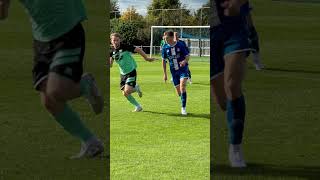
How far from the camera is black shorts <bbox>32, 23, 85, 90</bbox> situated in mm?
3586

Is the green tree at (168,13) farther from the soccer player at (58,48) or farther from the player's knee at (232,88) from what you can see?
the soccer player at (58,48)

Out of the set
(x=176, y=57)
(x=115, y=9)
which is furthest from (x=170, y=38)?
(x=115, y=9)

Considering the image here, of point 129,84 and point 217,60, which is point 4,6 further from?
point 129,84

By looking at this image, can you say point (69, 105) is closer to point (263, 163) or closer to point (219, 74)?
point (219, 74)

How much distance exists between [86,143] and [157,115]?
5280 millimetres

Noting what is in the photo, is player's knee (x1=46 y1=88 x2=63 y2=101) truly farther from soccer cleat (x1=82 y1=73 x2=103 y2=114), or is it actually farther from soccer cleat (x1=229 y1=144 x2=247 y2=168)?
soccer cleat (x1=229 y1=144 x2=247 y2=168)

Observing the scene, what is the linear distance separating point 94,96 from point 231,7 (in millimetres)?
1099

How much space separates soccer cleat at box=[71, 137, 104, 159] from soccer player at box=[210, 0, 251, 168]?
90 centimetres

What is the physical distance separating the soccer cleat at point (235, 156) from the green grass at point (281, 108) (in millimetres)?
48

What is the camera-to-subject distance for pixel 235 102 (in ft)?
13.7

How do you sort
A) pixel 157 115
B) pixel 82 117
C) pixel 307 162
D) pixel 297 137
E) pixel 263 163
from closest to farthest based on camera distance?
pixel 82 117 → pixel 263 163 → pixel 307 162 → pixel 297 137 → pixel 157 115

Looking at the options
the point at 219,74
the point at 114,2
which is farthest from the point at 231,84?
the point at 114,2

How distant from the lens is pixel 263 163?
15.1 ft

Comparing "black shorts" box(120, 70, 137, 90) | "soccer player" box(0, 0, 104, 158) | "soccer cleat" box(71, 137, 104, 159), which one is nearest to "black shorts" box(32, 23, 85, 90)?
"soccer player" box(0, 0, 104, 158)
